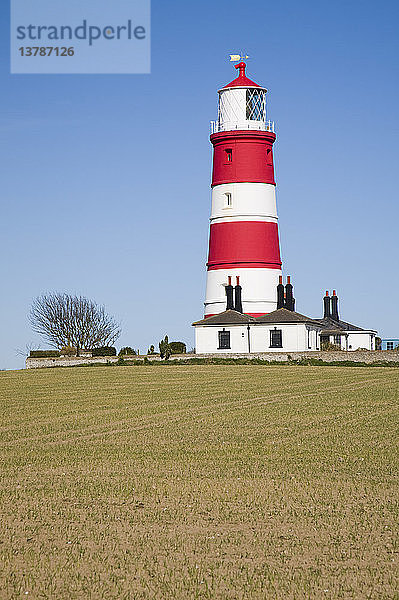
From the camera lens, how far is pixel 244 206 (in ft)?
187

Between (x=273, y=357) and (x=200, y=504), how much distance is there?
44.5m

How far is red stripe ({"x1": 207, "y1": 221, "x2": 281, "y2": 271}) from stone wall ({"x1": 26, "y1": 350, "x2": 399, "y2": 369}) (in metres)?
5.86

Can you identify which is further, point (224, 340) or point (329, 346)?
point (329, 346)

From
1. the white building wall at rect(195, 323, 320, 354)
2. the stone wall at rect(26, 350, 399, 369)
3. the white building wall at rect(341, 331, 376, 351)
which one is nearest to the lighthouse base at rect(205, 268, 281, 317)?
the white building wall at rect(195, 323, 320, 354)

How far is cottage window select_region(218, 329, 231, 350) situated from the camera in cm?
5734

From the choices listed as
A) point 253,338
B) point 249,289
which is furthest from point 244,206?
point 253,338

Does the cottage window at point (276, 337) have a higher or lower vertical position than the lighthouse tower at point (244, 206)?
lower

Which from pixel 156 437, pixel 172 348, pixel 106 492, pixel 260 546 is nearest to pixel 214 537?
pixel 260 546

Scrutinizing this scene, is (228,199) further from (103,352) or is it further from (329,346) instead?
(103,352)

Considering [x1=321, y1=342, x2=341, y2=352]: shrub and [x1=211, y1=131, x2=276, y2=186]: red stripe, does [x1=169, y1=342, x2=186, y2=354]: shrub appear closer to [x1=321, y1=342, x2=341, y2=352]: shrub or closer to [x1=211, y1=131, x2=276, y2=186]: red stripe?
[x1=321, y1=342, x2=341, y2=352]: shrub

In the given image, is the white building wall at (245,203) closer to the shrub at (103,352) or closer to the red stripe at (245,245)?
the red stripe at (245,245)

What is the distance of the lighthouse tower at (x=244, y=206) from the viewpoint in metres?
56.9

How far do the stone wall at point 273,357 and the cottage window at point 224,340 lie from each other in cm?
85

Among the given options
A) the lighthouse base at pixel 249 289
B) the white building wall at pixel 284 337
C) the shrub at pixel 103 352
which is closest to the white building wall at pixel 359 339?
the white building wall at pixel 284 337
